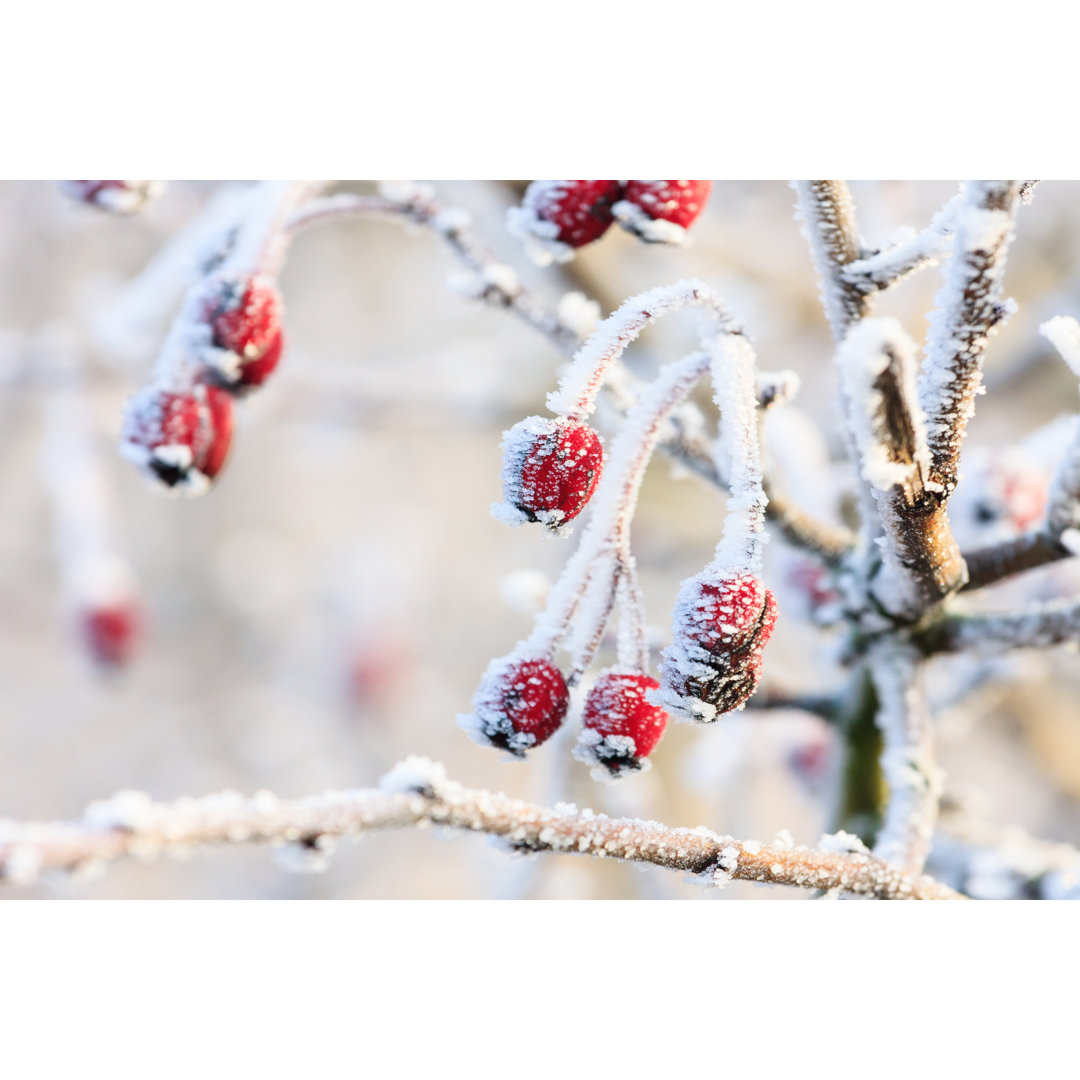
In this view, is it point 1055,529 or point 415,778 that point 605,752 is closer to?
point 415,778

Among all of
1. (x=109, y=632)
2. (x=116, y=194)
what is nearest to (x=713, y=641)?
(x=116, y=194)

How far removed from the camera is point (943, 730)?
87 cm

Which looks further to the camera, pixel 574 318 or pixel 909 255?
pixel 574 318

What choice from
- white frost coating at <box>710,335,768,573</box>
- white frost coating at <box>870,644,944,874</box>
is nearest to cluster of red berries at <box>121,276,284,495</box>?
white frost coating at <box>710,335,768,573</box>

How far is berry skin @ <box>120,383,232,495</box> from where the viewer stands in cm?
55

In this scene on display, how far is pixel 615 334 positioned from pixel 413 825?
0.85 ft

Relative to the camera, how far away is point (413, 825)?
47 centimetres

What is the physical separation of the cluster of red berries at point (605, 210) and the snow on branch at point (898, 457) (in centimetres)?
14

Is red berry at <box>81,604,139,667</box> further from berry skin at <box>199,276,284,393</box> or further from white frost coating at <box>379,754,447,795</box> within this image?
white frost coating at <box>379,754,447,795</box>

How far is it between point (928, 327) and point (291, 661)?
1564 mm
